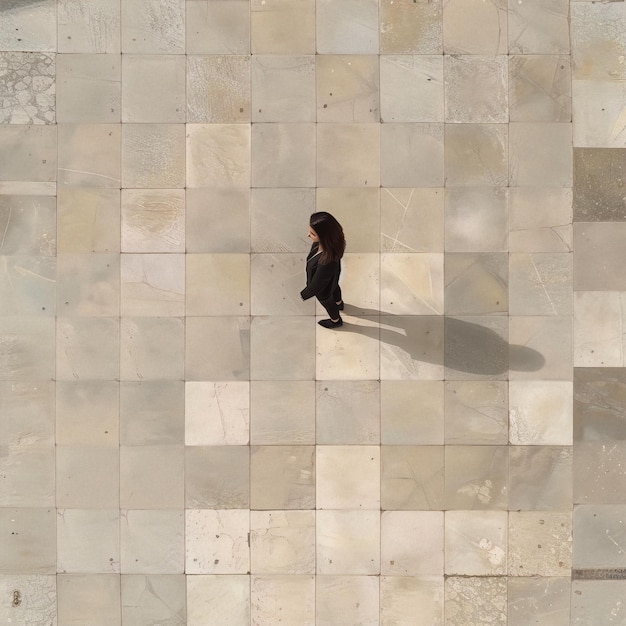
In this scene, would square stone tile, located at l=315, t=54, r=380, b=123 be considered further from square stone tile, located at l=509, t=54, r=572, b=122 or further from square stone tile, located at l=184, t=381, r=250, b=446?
square stone tile, located at l=184, t=381, r=250, b=446

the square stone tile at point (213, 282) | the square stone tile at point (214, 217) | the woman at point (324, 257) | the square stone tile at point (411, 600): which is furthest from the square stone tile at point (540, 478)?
the square stone tile at point (214, 217)

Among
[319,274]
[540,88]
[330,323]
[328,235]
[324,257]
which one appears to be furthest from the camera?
[540,88]

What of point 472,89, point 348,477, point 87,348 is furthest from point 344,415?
point 472,89

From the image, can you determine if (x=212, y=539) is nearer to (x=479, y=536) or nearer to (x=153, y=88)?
(x=479, y=536)

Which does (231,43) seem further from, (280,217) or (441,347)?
(441,347)

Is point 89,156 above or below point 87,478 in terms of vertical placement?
above

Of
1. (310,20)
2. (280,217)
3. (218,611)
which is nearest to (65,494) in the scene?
(218,611)

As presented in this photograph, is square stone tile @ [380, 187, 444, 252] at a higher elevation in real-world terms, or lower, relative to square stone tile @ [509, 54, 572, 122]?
lower

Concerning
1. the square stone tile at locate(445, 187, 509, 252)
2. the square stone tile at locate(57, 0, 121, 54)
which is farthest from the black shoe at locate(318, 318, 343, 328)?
the square stone tile at locate(57, 0, 121, 54)

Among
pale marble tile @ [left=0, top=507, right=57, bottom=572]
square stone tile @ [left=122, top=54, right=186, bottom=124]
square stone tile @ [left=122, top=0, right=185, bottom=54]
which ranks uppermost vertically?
square stone tile @ [left=122, top=0, right=185, bottom=54]
